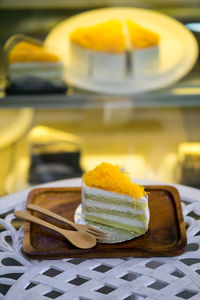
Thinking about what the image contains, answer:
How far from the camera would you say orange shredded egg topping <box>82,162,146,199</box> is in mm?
738

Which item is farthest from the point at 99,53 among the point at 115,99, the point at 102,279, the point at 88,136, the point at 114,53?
the point at 102,279

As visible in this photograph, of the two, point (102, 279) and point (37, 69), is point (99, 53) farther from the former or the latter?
point (102, 279)

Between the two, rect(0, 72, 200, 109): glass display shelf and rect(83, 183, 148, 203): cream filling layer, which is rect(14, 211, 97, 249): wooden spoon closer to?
rect(83, 183, 148, 203): cream filling layer

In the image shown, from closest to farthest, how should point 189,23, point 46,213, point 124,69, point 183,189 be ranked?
point 46,213 → point 183,189 → point 124,69 → point 189,23

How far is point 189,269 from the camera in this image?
0.69m

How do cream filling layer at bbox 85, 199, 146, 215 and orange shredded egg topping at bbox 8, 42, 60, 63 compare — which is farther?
orange shredded egg topping at bbox 8, 42, 60, 63

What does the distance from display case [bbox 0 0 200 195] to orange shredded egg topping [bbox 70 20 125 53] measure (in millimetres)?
179

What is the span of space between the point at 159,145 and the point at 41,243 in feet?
2.84

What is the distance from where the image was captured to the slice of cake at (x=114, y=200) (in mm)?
739

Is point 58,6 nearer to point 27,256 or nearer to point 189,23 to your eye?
point 189,23

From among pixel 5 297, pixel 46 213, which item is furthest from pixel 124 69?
pixel 5 297

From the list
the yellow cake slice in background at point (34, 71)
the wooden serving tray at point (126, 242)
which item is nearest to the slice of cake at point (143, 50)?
the yellow cake slice in background at point (34, 71)

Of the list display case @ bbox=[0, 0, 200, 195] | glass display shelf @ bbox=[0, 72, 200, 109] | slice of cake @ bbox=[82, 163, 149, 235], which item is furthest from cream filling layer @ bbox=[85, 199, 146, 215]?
display case @ bbox=[0, 0, 200, 195]

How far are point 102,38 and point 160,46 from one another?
154 millimetres
